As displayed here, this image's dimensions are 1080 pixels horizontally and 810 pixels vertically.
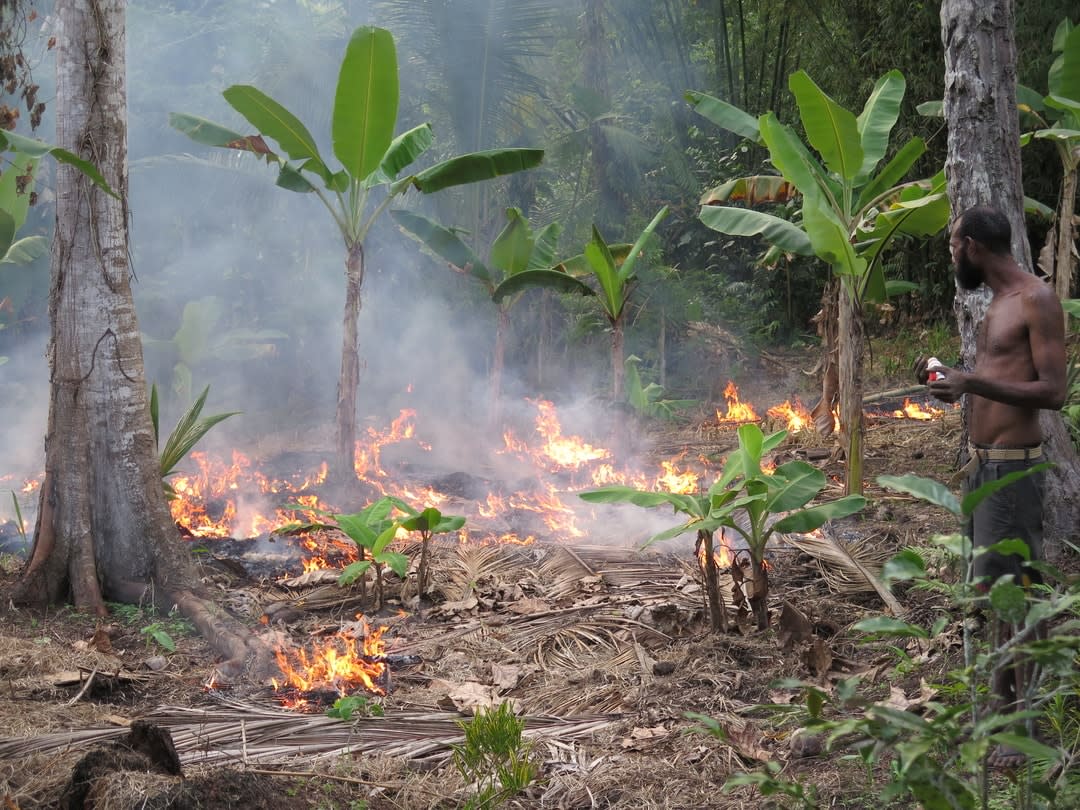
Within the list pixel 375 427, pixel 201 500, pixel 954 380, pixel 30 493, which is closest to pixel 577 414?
pixel 375 427

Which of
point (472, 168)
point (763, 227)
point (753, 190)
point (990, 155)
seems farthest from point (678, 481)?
point (990, 155)

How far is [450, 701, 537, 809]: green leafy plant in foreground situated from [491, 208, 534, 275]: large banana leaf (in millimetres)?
7549

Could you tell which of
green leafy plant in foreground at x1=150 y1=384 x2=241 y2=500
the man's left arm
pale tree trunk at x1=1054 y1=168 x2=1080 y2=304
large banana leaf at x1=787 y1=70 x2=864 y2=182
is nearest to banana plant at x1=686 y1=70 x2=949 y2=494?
large banana leaf at x1=787 y1=70 x2=864 y2=182

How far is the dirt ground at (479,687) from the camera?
333 centimetres

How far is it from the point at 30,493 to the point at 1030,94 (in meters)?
9.93

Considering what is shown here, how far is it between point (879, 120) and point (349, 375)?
511 cm

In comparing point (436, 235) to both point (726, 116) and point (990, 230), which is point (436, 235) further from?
point (990, 230)

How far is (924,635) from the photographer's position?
7.43ft

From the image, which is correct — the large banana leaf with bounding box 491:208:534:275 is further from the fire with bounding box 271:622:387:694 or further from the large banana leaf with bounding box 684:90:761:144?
the fire with bounding box 271:622:387:694

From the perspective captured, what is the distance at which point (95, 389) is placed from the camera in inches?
219

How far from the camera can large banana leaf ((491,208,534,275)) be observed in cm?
1048

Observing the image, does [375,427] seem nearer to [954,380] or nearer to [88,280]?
[88,280]

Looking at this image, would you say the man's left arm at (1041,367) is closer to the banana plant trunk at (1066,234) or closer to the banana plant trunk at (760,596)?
the banana plant trunk at (760,596)

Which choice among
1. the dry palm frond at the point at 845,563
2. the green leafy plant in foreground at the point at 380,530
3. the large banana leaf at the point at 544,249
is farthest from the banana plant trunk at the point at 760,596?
the large banana leaf at the point at 544,249
